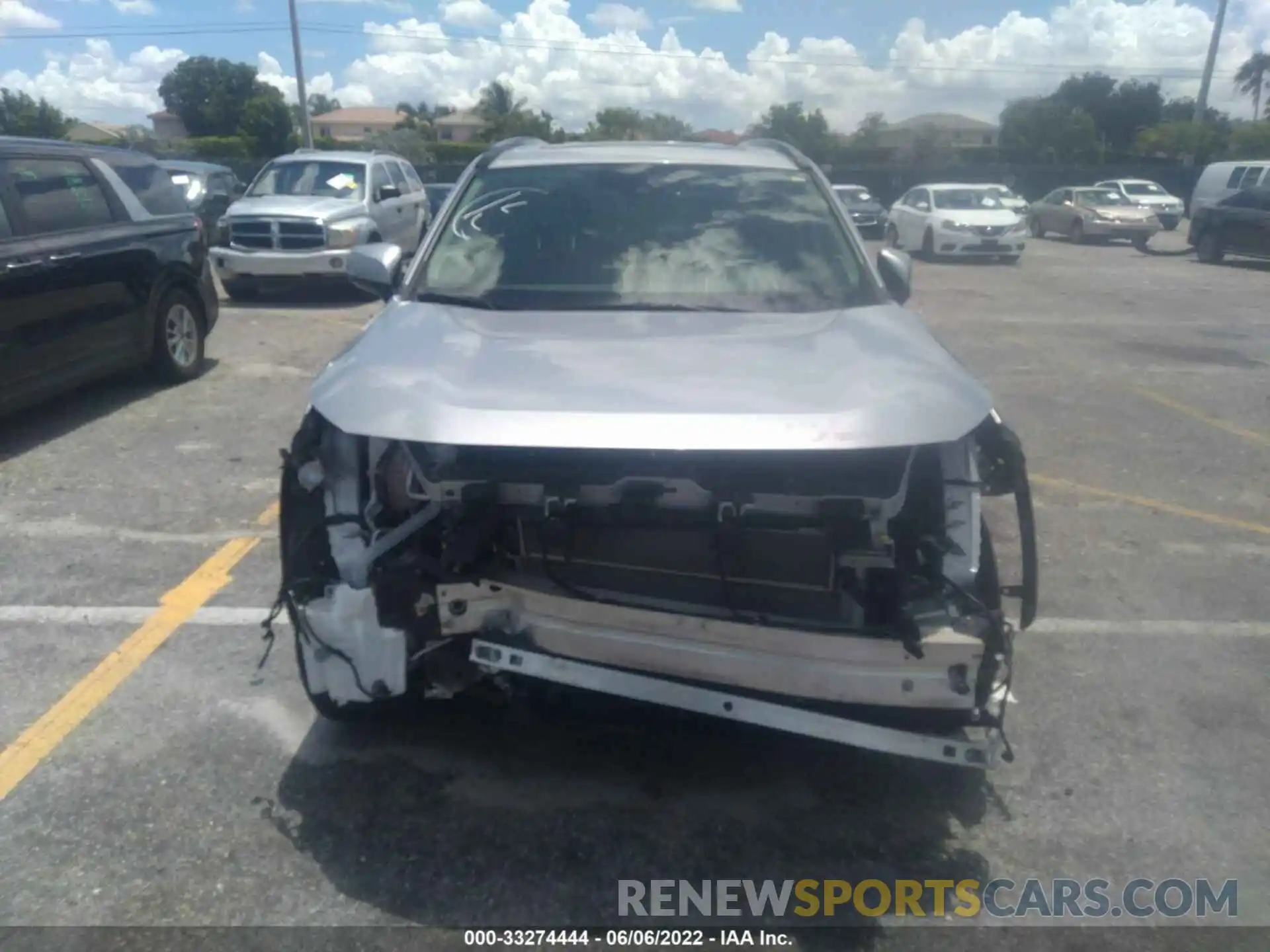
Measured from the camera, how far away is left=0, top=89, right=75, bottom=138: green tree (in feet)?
163

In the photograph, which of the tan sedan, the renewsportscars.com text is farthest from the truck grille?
the tan sedan

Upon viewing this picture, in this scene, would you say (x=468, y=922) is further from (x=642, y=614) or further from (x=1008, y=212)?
(x=1008, y=212)

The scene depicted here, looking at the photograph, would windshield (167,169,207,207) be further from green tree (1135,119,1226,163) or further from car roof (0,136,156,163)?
green tree (1135,119,1226,163)

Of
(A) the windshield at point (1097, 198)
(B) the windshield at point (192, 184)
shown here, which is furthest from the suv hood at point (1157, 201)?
(B) the windshield at point (192, 184)

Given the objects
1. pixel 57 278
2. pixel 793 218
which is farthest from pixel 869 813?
pixel 57 278

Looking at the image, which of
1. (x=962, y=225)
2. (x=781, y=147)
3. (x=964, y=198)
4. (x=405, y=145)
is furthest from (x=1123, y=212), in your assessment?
(x=405, y=145)

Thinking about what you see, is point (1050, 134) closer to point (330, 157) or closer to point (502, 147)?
point (330, 157)

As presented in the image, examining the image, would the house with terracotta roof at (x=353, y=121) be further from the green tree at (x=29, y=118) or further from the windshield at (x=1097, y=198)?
the windshield at (x=1097, y=198)

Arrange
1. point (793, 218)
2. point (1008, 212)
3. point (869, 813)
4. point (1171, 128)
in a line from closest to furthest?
point (869, 813) < point (793, 218) < point (1008, 212) < point (1171, 128)

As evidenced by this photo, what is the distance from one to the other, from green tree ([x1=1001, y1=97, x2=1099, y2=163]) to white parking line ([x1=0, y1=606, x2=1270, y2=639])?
192 ft

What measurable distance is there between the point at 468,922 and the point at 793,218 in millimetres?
3175

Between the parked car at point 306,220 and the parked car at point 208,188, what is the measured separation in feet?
9.53

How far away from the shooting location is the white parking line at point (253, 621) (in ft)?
16.2

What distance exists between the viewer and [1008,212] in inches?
927
